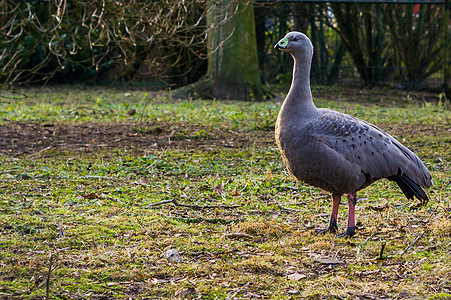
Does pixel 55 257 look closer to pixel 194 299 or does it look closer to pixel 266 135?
pixel 194 299

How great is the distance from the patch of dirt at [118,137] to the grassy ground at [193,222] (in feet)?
0.08

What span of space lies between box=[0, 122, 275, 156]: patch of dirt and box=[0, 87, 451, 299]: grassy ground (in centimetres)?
3

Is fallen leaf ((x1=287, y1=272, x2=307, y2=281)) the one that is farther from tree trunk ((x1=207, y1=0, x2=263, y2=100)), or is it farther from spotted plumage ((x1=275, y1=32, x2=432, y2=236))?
tree trunk ((x1=207, y1=0, x2=263, y2=100))

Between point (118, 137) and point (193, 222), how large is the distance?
3356mm

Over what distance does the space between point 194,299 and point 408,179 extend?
1.91 metres

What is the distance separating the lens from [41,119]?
27.9 feet

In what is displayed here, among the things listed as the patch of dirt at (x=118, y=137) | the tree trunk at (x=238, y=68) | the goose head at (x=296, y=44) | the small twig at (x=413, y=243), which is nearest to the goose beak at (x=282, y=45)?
the goose head at (x=296, y=44)

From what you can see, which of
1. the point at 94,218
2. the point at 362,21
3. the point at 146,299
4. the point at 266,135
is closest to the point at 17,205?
the point at 94,218

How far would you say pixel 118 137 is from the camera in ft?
23.9

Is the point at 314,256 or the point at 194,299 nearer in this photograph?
the point at 194,299

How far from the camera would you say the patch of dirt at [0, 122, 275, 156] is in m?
6.74

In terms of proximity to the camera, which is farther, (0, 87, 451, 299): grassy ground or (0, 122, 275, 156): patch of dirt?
(0, 122, 275, 156): patch of dirt

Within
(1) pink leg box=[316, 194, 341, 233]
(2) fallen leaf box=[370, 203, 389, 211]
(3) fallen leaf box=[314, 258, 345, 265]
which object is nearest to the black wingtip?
(1) pink leg box=[316, 194, 341, 233]

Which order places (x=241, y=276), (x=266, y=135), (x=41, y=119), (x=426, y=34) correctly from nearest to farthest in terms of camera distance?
(x=241, y=276)
(x=266, y=135)
(x=41, y=119)
(x=426, y=34)
